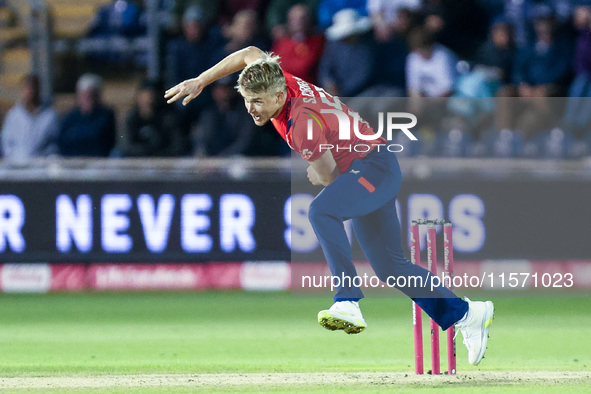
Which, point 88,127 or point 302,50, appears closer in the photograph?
point 88,127

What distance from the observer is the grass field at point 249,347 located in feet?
18.6

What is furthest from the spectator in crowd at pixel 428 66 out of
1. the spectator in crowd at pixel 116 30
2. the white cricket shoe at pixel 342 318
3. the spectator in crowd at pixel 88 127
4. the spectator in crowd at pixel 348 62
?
the white cricket shoe at pixel 342 318

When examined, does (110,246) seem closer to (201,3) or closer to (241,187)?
(241,187)

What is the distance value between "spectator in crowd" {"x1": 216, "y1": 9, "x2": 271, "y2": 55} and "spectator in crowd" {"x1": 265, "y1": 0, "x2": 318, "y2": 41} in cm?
29

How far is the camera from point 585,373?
5984mm

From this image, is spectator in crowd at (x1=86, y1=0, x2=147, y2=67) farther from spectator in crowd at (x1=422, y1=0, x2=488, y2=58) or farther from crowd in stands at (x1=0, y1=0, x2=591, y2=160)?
spectator in crowd at (x1=422, y1=0, x2=488, y2=58)

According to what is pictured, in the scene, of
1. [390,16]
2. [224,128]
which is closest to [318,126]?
[224,128]

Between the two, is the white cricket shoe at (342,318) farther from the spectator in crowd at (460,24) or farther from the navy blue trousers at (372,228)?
the spectator in crowd at (460,24)

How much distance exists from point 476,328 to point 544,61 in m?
5.41

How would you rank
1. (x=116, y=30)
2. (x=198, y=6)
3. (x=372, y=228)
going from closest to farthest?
(x=372, y=228), (x=198, y=6), (x=116, y=30)

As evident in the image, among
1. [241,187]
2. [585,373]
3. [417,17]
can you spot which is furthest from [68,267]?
[585,373]

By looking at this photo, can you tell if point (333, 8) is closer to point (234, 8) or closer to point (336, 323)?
point (234, 8)

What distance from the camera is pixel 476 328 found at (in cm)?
570

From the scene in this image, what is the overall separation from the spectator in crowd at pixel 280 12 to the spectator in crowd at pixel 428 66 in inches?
54.7
